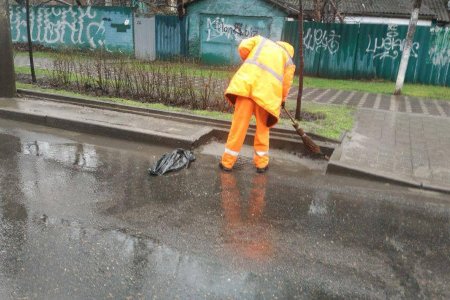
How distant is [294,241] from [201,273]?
92 cm

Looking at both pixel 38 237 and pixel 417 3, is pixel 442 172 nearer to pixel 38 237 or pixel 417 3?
pixel 38 237

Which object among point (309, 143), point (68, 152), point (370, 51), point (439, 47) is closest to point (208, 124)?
point (309, 143)

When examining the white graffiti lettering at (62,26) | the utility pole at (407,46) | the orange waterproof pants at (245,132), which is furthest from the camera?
the white graffiti lettering at (62,26)

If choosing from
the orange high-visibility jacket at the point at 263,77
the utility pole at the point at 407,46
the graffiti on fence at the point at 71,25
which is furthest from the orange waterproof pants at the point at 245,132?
the graffiti on fence at the point at 71,25

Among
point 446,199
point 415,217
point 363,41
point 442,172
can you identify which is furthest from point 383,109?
point 363,41

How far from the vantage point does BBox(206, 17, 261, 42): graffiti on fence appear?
15.6 metres

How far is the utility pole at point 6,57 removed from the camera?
768cm

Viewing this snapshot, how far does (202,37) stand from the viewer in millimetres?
16359

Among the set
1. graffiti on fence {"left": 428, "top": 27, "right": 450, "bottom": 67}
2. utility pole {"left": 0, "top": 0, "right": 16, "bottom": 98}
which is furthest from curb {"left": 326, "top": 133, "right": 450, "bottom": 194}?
graffiti on fence {"left": 428, "top": 27, "right": 450, "bottom": 67}

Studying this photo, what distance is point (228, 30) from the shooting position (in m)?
15.8

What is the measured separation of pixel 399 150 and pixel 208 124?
2.87 m

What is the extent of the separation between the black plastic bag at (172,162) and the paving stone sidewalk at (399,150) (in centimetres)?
177

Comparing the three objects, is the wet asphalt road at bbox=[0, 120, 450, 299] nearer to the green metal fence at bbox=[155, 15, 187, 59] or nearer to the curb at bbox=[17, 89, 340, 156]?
the curb at bbox=[17, 89, 340, 156]

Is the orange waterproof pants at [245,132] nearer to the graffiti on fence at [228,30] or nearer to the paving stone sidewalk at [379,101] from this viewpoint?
the paving stone sidewalk at [379,101]
